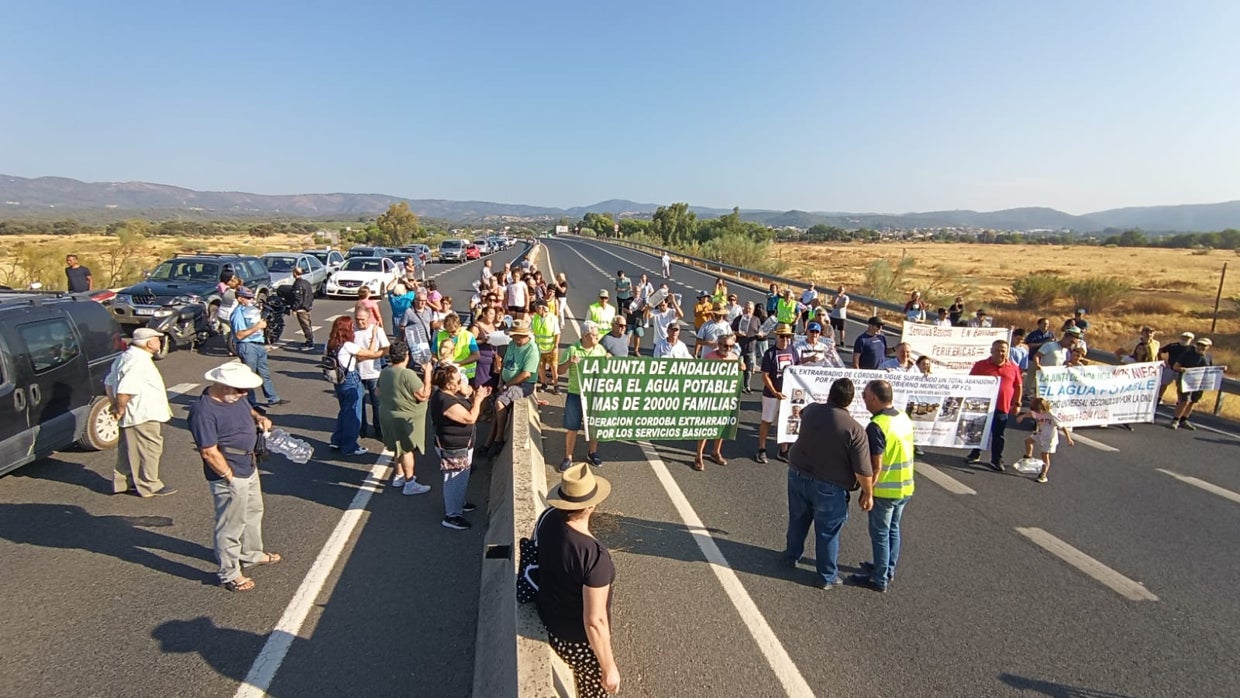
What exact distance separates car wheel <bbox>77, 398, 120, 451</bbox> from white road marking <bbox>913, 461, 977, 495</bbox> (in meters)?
9.22

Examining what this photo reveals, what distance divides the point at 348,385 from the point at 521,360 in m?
2.04

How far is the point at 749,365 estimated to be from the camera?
12438 millimetres

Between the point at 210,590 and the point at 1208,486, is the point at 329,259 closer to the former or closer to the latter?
the point at 210,590

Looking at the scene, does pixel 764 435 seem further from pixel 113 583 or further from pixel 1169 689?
pixel 113 583

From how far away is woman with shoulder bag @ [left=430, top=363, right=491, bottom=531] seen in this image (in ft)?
17.6

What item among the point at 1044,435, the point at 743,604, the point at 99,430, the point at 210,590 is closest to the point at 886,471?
the point at 743,604

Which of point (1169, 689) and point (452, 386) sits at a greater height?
point (452, 386)

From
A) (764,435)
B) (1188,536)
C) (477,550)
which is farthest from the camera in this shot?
(764,435)

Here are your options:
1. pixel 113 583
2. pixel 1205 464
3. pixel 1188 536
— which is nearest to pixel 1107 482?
pixel 1188 536

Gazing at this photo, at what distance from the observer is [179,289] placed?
549 inches

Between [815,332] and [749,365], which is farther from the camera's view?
[749,365]

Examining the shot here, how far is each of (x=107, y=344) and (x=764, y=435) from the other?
8.07m

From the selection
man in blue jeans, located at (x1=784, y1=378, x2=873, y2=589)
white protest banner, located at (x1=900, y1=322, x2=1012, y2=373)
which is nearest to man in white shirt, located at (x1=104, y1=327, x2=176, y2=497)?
man in blue jeans, located at (x1=784, y1=378, x2=873, y2=589)

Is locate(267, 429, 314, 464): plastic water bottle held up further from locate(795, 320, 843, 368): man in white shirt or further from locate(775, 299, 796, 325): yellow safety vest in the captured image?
locate(775, 299, 796, 325): yellow safety vest
